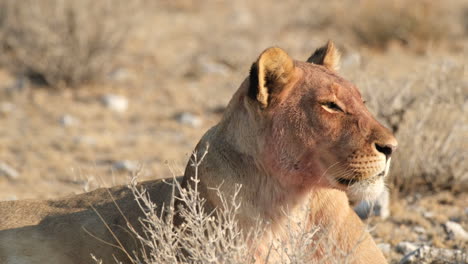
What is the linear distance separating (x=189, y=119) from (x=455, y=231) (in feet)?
14.4

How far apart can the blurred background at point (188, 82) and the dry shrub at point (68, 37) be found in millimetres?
19

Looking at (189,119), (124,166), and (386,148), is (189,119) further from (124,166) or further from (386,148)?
(386,148)

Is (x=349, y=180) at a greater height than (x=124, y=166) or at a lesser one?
greater

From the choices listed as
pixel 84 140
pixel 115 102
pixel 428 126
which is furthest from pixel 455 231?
pixel 115 102

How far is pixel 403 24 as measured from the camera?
1228cm

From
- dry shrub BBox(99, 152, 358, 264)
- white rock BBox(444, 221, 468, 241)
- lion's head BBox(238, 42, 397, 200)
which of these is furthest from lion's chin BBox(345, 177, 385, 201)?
white rock BBox(444, 221, 468, 241)

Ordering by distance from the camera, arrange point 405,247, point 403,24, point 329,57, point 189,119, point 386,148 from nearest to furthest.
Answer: point 386,148 → point 329,57 → point 405,247 → point 189,119 → point 403,24

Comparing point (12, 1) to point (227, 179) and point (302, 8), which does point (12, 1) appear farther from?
point (227, 179)

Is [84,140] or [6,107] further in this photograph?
[6,107]

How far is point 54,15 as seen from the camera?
10727 mm

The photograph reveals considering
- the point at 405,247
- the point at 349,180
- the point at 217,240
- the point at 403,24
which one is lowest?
the point at 405,247

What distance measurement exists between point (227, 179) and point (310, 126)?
1.66ft

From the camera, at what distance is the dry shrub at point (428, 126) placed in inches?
271

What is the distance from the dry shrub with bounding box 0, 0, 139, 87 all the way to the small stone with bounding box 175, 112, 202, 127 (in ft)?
5.64
